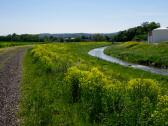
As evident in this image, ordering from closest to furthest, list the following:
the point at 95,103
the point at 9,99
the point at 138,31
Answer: the point at 95,103 < the point at 9,99 < the point at 138,31

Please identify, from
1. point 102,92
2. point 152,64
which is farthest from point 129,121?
point 152,64

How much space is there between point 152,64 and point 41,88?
27.9m

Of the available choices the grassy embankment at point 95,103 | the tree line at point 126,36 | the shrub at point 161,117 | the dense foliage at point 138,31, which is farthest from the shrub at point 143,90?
the dense foliage at point 138,31

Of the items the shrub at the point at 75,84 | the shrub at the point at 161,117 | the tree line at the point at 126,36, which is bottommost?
the tree line at the point at 126,36

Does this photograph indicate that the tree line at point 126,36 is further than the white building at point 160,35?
Yes

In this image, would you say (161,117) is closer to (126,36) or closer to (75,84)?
(75,84)

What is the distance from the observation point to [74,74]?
18.7 metres

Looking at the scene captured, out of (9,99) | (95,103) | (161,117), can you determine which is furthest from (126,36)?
(161,117)

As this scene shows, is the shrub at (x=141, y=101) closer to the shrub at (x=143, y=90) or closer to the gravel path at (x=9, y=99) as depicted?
the shrub at (x=143, y=90)

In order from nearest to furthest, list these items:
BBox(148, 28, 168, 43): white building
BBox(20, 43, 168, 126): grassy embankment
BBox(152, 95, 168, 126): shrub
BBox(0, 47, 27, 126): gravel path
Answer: BBox(152, 95, 168, 126): shrub < BBox(20, 43, 168, 126): grassy embankment < BBox(0, 47, 27, 126): gravel path < BBox(148, 28, 168, 43): white building

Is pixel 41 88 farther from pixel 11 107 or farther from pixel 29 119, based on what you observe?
pixel 29 119

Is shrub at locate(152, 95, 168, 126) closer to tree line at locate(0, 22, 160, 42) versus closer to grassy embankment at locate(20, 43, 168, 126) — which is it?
grassy embankment at locate(20, 43, 168, 126)

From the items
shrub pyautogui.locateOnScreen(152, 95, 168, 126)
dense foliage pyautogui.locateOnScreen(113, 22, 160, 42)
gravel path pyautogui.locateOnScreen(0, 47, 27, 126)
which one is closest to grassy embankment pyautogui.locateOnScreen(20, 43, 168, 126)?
shrub pyautogui.locateOnScreen(152, 95, 168, 126)

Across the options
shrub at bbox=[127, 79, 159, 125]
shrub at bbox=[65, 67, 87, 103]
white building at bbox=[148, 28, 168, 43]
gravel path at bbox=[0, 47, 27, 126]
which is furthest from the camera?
white building at bbox=[148, 28, 168, 43]
